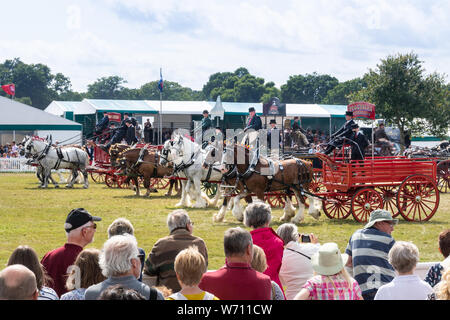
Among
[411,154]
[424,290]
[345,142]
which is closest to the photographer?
[424,290]

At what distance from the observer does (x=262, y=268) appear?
497 cm

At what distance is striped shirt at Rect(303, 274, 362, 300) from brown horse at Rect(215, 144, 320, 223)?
8.64 metres

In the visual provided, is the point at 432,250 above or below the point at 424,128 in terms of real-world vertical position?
below

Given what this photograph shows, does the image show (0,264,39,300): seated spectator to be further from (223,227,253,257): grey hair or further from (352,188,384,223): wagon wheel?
(352,188,384,223): wagon wheel

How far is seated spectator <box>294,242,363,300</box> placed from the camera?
14.3ft

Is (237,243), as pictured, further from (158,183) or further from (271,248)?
(158,183)

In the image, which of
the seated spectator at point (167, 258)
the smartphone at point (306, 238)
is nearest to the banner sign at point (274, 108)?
the smartphone at point (306, 238)

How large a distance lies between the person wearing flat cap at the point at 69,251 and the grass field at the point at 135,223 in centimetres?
344

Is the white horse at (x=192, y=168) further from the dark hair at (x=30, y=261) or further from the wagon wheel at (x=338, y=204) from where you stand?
the dark hair at (x=30, y=261)

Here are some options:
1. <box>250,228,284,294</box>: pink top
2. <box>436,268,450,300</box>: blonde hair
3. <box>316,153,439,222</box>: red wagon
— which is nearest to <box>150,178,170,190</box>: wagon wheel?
<box>316,153,439,222</box>: red wagon

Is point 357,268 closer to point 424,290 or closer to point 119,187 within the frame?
point 424,290
